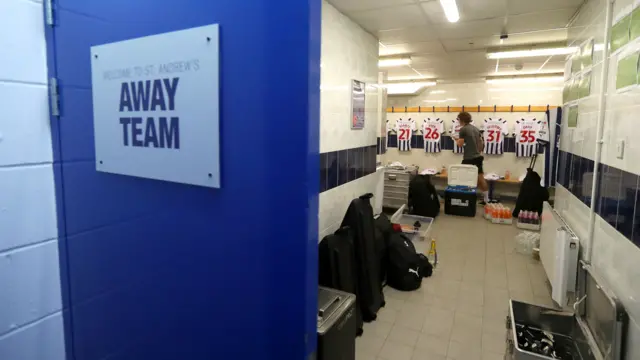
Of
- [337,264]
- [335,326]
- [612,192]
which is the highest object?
[612,192]

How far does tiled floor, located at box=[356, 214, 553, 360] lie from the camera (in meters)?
2.50

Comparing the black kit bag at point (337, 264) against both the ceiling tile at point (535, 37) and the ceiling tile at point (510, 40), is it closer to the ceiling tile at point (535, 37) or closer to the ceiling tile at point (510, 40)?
the ceiling tile at point (510, 40)

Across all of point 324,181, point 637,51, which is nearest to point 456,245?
point 324,181

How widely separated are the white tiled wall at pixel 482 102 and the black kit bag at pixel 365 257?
5201mm

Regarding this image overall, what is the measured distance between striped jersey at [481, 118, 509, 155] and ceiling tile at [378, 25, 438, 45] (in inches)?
148

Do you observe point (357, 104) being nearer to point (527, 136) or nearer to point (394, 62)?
point (394, 62)

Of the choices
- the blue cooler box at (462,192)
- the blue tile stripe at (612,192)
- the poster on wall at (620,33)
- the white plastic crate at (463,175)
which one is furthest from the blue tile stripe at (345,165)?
the white plastic crate at (463,175)

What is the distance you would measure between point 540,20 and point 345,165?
2376 millimetres

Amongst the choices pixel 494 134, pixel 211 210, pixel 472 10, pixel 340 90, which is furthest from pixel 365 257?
pixel 494 134

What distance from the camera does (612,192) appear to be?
6.39 ft

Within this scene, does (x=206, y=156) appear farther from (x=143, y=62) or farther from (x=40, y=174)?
(x=40, y=174)

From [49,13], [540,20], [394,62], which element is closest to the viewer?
[49,13]

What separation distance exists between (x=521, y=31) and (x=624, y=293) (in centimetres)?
313

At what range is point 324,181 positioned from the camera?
319cm
